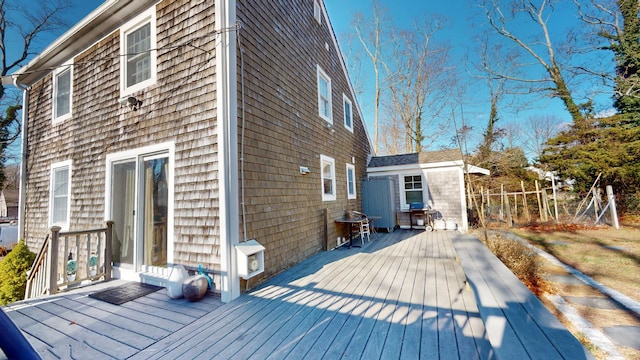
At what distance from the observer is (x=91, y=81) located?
5.22 metres

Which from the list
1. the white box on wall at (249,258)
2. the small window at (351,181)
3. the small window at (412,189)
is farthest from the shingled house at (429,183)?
the white box on wall at (249,258)

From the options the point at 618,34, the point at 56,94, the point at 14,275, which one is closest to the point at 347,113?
the point at 56,94

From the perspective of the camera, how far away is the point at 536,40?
1350 cm

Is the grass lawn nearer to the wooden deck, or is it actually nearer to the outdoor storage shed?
the wooden deck

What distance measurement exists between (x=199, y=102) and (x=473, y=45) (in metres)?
14.4

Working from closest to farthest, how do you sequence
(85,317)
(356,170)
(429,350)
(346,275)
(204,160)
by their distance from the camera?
(429,350) → (85,317) → (204,160) → (346,275) → (356,170)

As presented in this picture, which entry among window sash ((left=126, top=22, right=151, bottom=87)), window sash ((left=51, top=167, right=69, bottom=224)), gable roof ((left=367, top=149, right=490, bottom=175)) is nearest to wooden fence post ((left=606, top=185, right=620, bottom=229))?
gable roof ((left=367, top=149, right=490, bottom=175))

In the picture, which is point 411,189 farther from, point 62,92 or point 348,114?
point 62,92

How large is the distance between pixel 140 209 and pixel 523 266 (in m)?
6.60

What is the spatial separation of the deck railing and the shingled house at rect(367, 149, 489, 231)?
7829 millimetres

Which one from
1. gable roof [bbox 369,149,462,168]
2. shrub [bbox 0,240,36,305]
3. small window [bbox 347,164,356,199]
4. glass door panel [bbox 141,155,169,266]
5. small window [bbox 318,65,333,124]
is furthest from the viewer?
gable roof [bbox 369,149,462,168]

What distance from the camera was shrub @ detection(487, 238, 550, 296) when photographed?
4141mm

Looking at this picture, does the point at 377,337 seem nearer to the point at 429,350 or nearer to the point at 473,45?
the point at 429,350

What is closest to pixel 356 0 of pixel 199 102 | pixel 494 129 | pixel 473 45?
pixel 473 45
